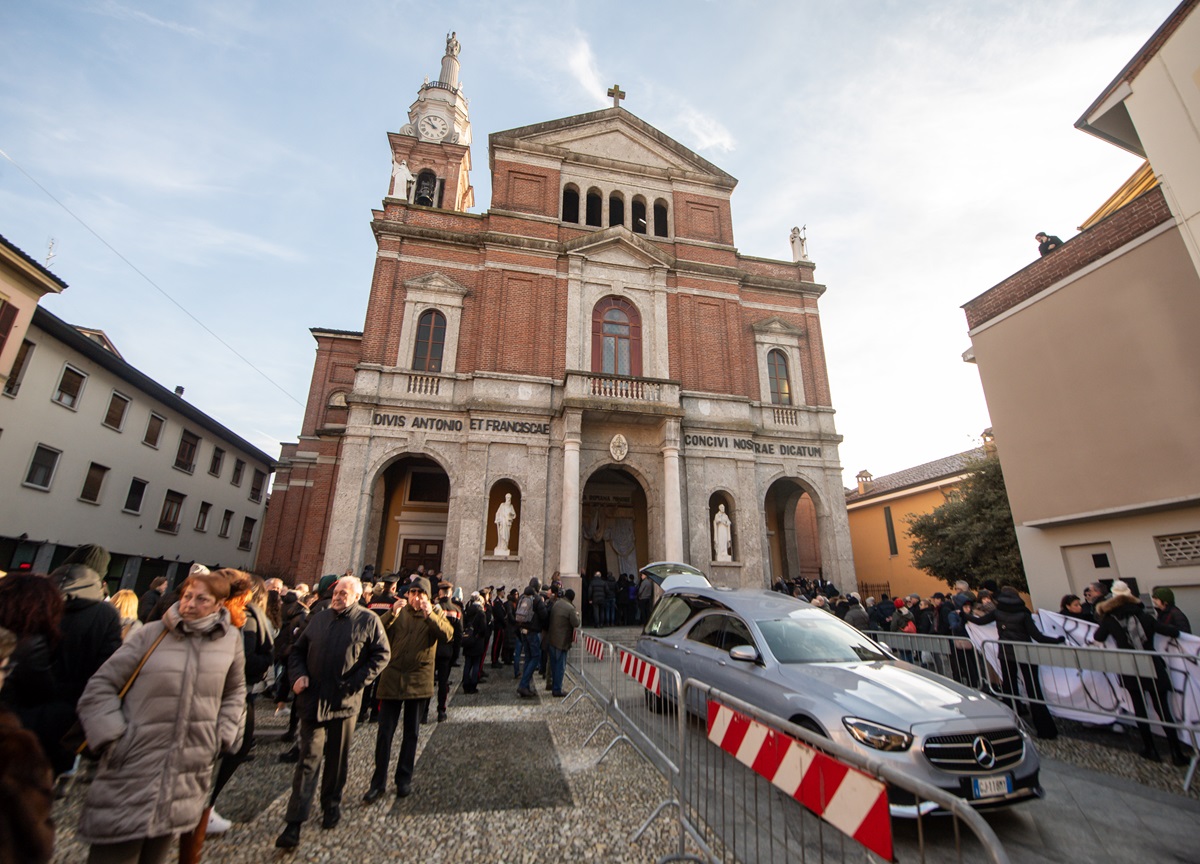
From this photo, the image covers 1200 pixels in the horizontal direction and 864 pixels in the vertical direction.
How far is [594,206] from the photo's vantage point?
22.0 meters

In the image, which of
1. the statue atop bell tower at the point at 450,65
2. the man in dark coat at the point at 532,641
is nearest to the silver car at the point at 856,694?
the man in dark coat at the point at 532,641

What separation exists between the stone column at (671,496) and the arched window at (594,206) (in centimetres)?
995

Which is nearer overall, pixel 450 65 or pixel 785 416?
pixel 785 416

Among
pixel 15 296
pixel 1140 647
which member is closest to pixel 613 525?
pixel 1140 647

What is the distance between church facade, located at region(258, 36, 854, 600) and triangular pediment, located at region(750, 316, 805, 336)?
0.22 ft

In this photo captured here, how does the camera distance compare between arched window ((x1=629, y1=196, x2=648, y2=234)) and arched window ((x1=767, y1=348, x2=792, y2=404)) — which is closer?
arched window ((x1=767, y1=348, x2=792, y2=404))

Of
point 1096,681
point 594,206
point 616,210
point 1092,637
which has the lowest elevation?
point 1096,681

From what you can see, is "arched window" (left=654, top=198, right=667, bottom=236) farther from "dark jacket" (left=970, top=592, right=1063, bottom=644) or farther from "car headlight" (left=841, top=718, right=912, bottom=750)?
"car headlight" (left=841, top=718, right=912, bottom=750)

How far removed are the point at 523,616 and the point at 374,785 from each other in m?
4.90

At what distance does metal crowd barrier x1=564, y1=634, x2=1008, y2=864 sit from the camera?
222cm

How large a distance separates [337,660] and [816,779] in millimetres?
3478

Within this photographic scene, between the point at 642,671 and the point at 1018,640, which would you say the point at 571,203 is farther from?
the point at 1018,640

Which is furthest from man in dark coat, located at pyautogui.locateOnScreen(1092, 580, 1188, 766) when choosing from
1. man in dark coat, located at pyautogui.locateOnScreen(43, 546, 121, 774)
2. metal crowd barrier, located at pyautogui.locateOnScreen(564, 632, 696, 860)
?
man in dark coat, located at pyautogui.locateOnScreen(43, 546, 121, 774)

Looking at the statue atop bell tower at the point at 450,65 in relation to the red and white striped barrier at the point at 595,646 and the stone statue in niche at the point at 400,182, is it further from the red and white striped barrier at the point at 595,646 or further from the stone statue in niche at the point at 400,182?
the red and white striped barrier at the point at 595,646
